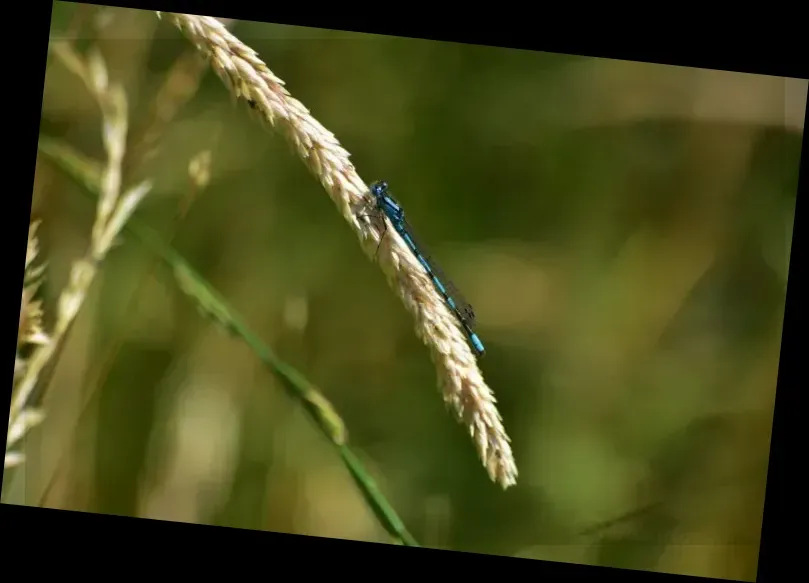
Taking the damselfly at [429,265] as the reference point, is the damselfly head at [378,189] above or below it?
above

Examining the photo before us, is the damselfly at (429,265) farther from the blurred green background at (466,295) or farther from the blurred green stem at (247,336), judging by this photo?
the blurred green stem at (247,336)

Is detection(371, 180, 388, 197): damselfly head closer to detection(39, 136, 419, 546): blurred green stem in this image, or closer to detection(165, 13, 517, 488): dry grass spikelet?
detection(165, 13, 517, 488): dry grass spikelet

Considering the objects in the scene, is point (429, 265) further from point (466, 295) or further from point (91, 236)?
point (91, 236)

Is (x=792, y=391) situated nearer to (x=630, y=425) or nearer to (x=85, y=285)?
(x=630, y=425)

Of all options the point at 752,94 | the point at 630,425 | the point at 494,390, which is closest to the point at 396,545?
the point at 494,390

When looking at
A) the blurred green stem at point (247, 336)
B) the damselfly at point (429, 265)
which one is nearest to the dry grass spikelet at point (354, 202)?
the damselfly at point (429, 265)
